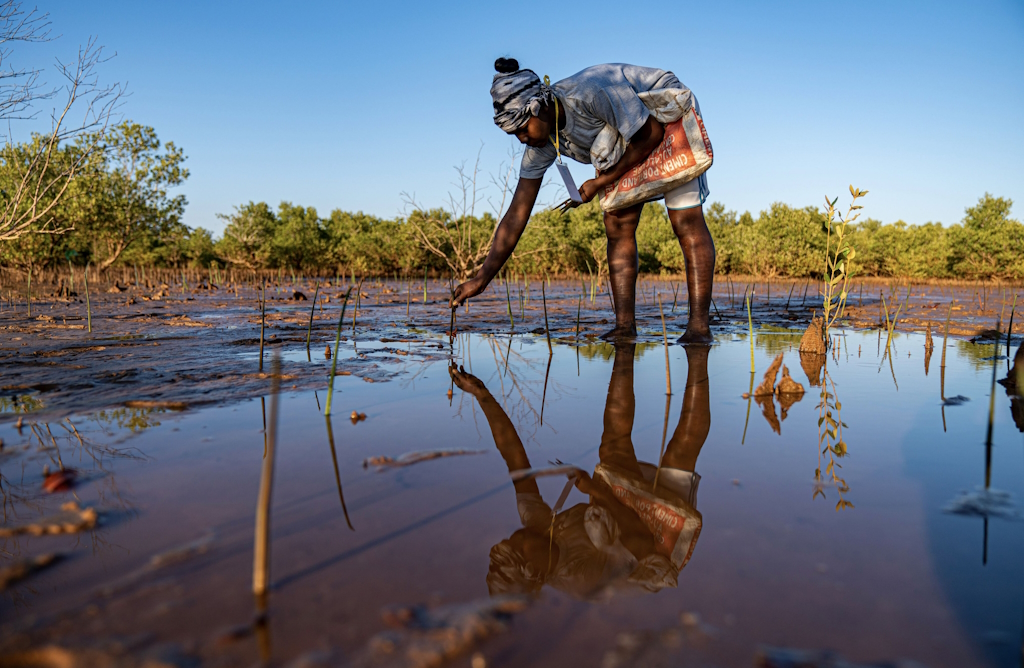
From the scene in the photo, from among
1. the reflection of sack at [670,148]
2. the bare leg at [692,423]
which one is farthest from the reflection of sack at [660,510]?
the reflection of sack at [670,148]

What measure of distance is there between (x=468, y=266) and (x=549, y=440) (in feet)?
33.2

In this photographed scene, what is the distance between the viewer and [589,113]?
326 cm

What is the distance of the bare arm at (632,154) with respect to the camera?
3.25 metres

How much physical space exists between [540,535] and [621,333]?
9.47ft

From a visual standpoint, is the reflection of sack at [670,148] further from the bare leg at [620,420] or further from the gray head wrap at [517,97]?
the bare leg at [620,420]

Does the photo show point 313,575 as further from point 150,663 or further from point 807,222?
point 807,222

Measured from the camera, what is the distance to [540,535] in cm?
97

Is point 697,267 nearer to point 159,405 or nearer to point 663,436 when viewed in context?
point 663,436

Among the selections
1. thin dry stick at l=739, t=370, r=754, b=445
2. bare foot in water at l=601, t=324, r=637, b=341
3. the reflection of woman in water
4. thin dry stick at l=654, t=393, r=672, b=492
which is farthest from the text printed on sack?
the reflection of woman in water

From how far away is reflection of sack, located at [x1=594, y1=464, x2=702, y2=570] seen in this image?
0.92 m

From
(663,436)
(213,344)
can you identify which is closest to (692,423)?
(663,436)

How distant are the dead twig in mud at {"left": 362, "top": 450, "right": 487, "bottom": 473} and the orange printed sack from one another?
2.51m

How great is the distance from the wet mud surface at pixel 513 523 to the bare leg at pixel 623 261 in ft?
5.30

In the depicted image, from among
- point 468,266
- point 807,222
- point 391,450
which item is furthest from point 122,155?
point 807,222
